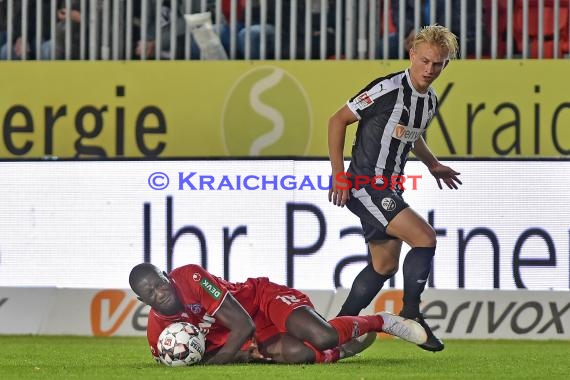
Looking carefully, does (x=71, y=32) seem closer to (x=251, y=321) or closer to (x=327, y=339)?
(x=251, y=321)

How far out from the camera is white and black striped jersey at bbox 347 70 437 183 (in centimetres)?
987

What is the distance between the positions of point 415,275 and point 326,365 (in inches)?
30.0

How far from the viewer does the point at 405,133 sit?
996cm

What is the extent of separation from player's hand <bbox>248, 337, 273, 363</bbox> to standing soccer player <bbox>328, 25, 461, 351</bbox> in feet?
1.97

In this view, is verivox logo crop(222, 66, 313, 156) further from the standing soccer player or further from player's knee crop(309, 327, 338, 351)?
player's knee crop(309, 327, 338, 351)

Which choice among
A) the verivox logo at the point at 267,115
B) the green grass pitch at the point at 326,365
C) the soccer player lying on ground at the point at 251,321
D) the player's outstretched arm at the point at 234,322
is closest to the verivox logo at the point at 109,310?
the green grass pitch at the point at 326,365

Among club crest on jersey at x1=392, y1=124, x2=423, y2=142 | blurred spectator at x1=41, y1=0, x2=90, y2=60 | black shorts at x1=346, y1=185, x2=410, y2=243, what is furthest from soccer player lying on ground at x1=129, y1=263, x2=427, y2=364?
blurred spectator at x1=41, y1=0, x2=90, y2=60

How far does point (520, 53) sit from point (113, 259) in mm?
4083

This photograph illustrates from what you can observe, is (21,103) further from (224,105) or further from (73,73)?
(224,105)

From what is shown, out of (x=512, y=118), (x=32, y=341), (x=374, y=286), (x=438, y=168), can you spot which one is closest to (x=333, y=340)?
(x=374, y=286)

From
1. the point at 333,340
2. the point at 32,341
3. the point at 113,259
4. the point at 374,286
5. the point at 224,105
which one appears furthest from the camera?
the point at 224,105

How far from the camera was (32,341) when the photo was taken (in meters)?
12.5

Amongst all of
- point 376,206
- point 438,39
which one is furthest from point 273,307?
point 438,39

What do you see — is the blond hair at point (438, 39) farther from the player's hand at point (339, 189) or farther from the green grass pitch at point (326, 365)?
the green grass pitch at point (326, 365)
